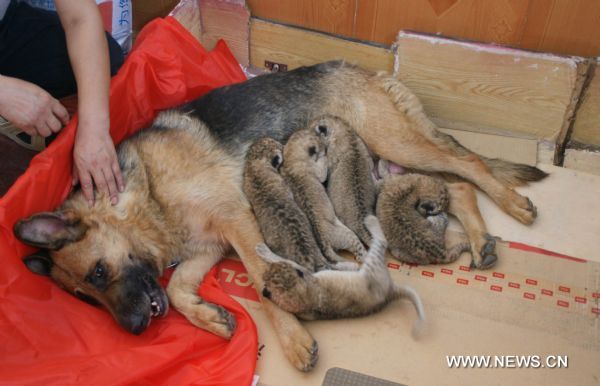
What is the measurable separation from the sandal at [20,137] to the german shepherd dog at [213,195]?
0.46m

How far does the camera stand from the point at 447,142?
354 cm

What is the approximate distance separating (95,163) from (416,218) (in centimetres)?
178

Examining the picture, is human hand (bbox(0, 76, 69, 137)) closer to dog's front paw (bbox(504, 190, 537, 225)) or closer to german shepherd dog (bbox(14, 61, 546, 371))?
german shepherd dog (bbox(14, 61, 546, 371))

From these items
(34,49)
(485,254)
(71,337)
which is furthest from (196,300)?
(34,49)

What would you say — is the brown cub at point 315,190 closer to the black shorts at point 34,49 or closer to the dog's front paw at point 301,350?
the dog's front paw at point 301,350

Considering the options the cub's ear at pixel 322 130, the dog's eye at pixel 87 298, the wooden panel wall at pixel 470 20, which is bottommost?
the dog's eye at pixel 87 298

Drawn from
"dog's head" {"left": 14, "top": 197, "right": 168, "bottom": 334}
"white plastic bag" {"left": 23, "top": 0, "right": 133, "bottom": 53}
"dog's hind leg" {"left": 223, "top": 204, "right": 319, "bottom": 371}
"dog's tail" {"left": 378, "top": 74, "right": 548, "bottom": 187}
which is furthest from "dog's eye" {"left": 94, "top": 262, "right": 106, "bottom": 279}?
"dog's tail" {"left": 378, "top": 74, "right": 548, "bottom": 187}

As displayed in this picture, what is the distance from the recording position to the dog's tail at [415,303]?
2.75 metres

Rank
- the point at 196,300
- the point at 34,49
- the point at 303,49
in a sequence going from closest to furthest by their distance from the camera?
1. the point at 196,300
2. the point at 34,49
3. the point at 303,49

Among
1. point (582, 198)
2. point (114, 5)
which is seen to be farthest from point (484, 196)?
point (114, 5)

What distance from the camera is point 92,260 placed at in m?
2.70

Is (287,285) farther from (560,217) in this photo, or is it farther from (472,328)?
(560,217)

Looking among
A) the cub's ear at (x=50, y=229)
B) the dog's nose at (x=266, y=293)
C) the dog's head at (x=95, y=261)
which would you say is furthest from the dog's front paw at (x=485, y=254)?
the cub's ear at (x=50, y=229)

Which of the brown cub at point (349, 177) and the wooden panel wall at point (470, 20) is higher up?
Answer: the wooden panel wall at point (470, 20)
